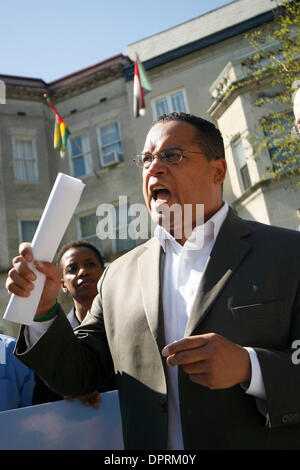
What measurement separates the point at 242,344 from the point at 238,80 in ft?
41.4

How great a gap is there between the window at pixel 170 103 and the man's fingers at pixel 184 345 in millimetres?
15175

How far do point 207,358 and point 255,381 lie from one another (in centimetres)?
25

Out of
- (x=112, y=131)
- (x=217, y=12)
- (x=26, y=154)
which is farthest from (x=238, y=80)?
(x=26, y=154)

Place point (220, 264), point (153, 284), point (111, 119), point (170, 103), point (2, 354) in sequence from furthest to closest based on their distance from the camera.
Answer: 1. point (111, 119)
2. point (170, 103)
3. point (2, 354)
4. point (153, 284)
5. point (220, 264)

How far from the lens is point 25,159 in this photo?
17703 millimetres

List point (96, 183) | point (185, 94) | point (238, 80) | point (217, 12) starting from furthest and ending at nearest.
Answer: point (217, 12)
point (96, 183)
point (185, 94)
point (238, 80)

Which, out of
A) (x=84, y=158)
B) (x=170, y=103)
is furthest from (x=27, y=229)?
(x=170, y=103)

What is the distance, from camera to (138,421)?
173 centimetres

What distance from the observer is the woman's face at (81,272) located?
3861 mm

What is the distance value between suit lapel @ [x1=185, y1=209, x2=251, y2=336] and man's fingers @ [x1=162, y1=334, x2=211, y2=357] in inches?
11.5

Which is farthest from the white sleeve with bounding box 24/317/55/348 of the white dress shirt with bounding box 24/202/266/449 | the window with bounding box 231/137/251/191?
the window with bounding box 231/137/251/191

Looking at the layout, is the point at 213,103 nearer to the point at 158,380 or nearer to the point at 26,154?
the point at 26,154

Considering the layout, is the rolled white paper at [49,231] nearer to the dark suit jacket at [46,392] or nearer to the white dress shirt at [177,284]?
the white dress shirt at [177,284]

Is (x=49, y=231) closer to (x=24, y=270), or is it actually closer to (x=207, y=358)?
(x=24, y=270)
